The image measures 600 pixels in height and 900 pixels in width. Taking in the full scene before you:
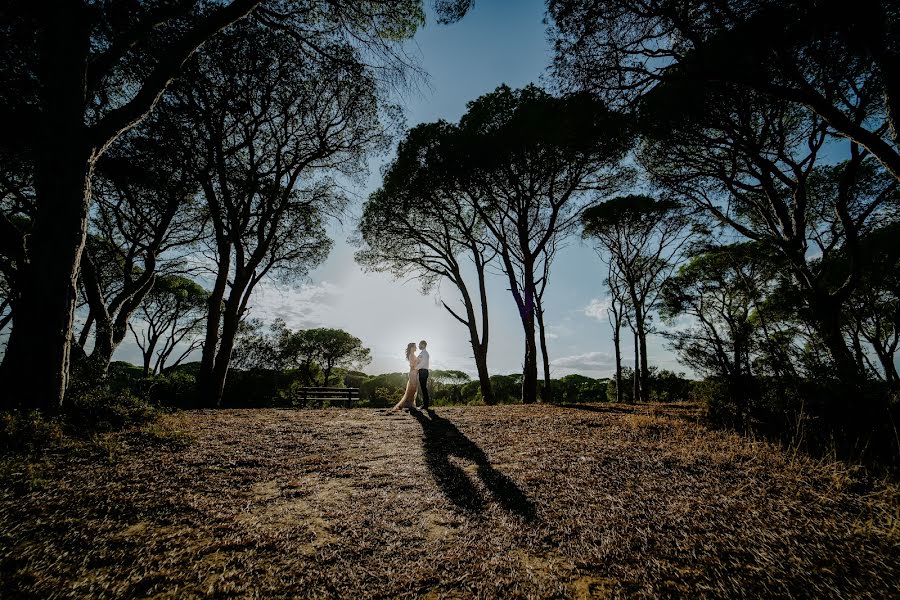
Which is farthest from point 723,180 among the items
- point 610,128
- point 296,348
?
point 296,348

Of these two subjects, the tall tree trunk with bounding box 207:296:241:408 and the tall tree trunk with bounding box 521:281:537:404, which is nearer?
the tall tree trunk with bounding box 207:296:241:408

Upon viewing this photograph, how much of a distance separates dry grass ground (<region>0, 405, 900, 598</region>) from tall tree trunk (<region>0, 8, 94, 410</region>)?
161cm

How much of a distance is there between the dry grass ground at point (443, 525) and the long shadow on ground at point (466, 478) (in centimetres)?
3

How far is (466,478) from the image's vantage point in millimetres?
3404

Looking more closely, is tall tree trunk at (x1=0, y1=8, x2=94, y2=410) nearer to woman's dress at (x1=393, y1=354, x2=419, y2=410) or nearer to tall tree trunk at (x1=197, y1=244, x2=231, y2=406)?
tall tree trunk at (x1=197, y1=244, x2=231, y2=406)

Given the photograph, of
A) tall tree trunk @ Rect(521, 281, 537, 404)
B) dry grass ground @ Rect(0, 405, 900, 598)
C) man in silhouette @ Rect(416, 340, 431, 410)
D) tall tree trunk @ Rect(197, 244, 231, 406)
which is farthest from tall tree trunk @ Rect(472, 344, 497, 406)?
dry grass ground @ Rect(0, 405, 900, 598)

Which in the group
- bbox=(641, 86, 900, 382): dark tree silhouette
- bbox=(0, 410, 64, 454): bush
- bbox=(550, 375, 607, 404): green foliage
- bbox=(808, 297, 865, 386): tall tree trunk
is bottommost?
bbox=(550, 375, 607, 404): green foliage

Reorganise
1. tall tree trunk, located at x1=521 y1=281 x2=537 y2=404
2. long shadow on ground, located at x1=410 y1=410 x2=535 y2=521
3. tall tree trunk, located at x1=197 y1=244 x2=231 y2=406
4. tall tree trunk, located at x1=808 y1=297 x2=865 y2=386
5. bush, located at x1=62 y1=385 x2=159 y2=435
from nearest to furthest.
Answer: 1. long shadow on ground, located at x1=410 y1=410 x2=535 y2=521
2. bush, located at x1=62 y1=385 x2=159 y2=435
3. tall tree trunk, located at x1=808 y1=297 x2=865 y2=386
4. tall tree trunk, located at x1=197 y1=244 x2=231 y2=406
5. tall tree trunk, located at x1=521 y1=281 x2=537 y2=404

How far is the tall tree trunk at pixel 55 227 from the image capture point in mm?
4168

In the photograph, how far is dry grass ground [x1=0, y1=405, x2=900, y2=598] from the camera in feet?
5.65

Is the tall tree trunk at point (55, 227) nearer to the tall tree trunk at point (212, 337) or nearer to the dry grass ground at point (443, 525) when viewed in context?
the dry grass ground at point (443, 525)

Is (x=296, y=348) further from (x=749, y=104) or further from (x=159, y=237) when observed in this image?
(x=749, y=104)

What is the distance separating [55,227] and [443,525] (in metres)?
6.31

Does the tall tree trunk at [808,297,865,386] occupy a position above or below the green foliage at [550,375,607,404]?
above
